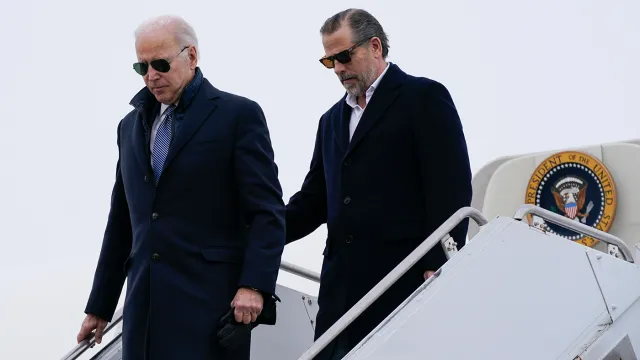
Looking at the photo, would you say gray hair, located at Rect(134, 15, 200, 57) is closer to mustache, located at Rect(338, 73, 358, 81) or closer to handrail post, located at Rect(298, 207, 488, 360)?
mustache, located at Rect(338, 73, 358, 81)

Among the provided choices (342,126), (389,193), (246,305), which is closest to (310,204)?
(342,126)

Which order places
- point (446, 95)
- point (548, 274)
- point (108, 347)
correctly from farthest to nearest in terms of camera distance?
1. point (108, 347)
2. point (446, 95)
3. point (548, 274)

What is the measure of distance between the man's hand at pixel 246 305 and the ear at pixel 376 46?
1364mm

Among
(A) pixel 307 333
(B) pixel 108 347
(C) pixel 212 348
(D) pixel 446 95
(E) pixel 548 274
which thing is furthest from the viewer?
(A) pixel 307 333

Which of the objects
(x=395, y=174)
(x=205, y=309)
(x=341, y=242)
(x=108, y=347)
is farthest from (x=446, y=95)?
(x=108, y=347)

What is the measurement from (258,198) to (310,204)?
3.23 feet

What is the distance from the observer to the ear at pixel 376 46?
178 inches

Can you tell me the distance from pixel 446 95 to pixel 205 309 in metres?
1.46

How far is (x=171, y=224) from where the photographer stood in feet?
12.7

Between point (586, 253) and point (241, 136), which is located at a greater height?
point (241, 136)

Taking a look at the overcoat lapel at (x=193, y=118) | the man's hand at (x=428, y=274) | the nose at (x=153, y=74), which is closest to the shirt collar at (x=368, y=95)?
the overcoat lapel at (x=193, y=118)

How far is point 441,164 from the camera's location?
168 inches

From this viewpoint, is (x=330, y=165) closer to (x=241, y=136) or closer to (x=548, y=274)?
(x=241, y=136)

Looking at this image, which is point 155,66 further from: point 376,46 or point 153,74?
point 376,46
